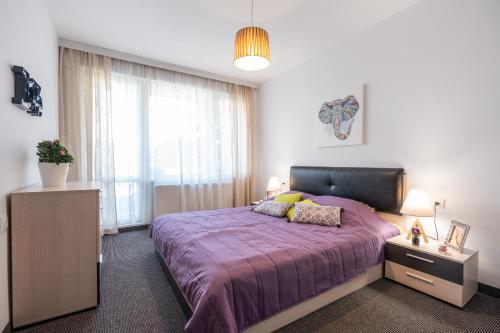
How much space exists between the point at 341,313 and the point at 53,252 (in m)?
2.25

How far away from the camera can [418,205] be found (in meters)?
2.23

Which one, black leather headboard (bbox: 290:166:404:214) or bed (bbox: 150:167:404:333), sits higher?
black leather headboard (bbox: 290:166:404:214)

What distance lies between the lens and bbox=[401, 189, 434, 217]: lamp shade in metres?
2.19

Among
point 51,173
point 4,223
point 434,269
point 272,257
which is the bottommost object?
point 434,269

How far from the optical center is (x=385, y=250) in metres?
2.38

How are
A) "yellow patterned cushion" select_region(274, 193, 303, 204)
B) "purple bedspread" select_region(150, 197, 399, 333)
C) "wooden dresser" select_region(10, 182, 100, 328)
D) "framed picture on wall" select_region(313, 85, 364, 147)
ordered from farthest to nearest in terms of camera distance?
"yellow patterned cushion" select_region(274, 193, 303, 204)
"framed picture on wall" select_region(313, 85, 364, 147)
"wooden dresser" select_region(10, 182, 100, 328)
"purple bedspread" select_region(150, 197, 399, 333)

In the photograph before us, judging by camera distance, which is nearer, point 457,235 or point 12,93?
point 12,93

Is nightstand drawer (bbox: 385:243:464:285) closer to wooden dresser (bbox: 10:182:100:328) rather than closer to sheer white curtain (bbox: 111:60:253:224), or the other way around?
wooden dresser (bbox: 10:182:100:328)

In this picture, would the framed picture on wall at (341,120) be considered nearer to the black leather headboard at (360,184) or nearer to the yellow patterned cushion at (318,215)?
the black leather headboard at (360,184)

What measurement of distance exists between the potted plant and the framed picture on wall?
3100 millimetres

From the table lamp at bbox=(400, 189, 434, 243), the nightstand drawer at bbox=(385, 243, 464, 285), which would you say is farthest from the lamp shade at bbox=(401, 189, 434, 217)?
the nightstand drawer at bbox=(385, 243, 464, 285)

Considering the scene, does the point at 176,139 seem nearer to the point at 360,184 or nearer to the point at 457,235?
the point at 360,184

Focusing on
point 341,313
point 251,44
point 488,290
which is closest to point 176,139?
point 251,44

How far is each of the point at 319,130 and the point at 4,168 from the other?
3.39 meters
